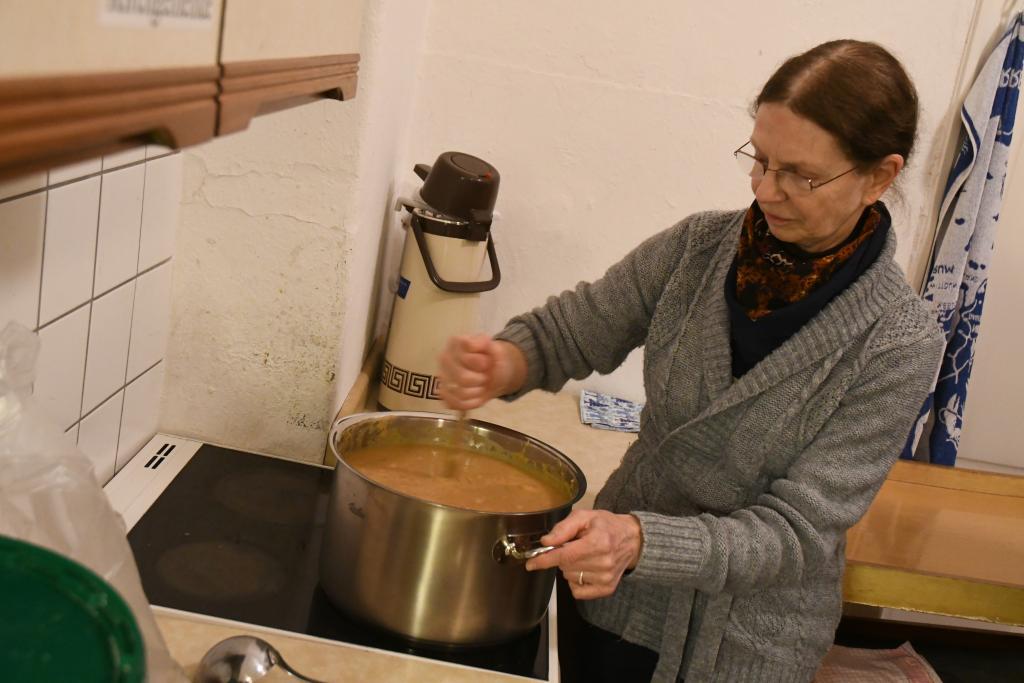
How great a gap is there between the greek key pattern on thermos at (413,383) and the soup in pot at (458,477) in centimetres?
45

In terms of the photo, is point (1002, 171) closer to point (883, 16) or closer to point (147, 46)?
point (883, 16)

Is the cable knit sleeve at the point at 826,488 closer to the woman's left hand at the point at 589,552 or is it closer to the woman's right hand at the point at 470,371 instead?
the woman's left hand at the point at 589,552

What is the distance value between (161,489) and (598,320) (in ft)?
2.21

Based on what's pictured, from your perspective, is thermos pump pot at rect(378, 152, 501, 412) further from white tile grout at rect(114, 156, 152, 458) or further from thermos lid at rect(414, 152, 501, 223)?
white tile grout at rect(114, 156, 152, 458)

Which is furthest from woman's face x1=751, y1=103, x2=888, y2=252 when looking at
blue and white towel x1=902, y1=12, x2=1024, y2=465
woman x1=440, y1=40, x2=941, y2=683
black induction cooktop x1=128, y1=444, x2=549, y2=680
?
blue and white towel x1=902, y1=12, x2=1024, y2=465

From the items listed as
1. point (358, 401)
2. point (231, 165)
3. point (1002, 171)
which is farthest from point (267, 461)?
point (1002, 171)

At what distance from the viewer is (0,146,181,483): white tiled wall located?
38.9 inches

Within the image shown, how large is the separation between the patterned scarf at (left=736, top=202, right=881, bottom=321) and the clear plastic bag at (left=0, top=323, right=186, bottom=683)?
0.86 m

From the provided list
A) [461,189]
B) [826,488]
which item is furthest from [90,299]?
[826,488]

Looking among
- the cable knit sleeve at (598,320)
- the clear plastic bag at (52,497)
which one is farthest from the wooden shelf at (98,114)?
the cable knit sleeve at (598,320)

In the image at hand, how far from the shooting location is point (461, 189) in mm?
1838

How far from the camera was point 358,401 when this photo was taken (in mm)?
1791

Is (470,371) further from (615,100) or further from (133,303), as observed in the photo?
(615,100)

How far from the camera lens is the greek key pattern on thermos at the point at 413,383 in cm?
188
